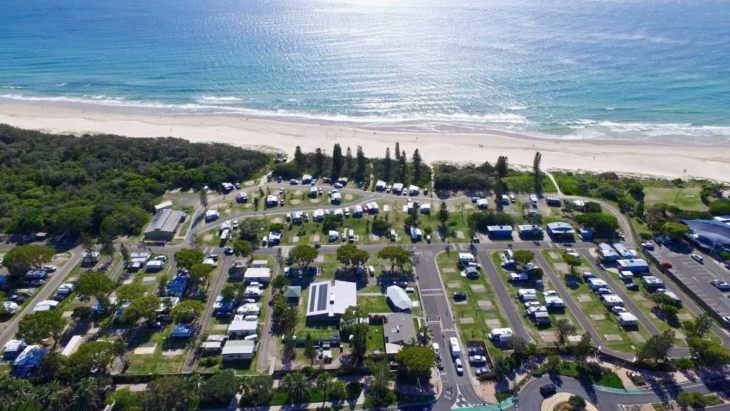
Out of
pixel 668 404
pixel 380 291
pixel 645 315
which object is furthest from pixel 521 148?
pixel 668 404

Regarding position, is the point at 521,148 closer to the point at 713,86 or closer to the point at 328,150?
the point at 328,150

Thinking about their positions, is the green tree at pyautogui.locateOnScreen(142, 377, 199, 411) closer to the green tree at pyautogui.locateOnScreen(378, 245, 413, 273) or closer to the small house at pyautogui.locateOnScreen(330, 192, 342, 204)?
the green tree at pyautogui.locateOnScreen(378, 245, 413, 273)

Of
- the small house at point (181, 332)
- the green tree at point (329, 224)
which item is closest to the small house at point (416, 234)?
the green tree at point (329, 224)

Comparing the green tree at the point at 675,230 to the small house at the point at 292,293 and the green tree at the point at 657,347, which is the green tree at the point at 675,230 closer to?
the green tree at the point at 657,347

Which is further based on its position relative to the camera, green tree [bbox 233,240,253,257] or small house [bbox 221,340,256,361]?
green tree [bbox 233,240,253,257]

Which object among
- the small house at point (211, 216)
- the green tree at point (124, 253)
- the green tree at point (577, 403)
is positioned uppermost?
the small house at point (211, 216)

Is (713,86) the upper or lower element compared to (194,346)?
upper

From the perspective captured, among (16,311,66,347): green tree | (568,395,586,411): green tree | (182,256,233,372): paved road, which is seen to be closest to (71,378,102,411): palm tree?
(182,256,233,372): paved road
